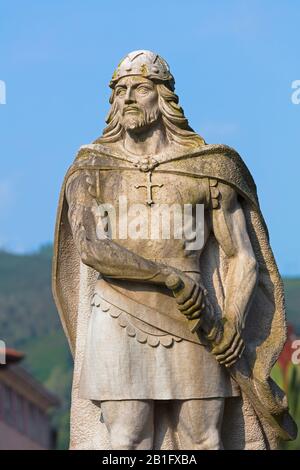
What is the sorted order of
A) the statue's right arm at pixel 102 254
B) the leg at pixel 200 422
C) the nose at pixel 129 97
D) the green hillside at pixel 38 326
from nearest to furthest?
the statue's right arm at pixel 102 254, the leg at pixel 200 422, the nose at pixel 129 97, the green hillside at pixel 38 326

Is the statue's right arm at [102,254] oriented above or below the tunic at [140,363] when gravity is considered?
above

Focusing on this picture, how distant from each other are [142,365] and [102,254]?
89cm

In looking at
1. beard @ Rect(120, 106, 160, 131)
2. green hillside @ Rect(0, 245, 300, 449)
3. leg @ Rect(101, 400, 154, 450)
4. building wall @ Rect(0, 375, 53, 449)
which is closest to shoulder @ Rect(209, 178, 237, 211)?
beard @ Rect(120, 106, 160, 131)

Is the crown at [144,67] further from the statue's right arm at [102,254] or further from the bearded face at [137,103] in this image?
the statue's right arm at [102,254]

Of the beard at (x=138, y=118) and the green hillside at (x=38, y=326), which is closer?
Result: the beard at (x=138, y=118)

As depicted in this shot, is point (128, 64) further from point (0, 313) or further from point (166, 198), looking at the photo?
point (0, 313)

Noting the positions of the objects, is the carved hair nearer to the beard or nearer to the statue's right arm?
the beard

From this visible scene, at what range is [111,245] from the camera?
541 inches

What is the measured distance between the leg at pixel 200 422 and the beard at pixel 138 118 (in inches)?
84.7

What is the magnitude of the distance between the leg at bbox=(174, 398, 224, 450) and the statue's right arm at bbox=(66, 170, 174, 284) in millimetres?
990

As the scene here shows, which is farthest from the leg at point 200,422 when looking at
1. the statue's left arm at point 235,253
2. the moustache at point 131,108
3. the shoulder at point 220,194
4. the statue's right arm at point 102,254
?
the moustache at point 131,108

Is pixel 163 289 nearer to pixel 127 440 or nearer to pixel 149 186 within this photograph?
pixel 149 186

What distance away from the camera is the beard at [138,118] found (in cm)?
1407
